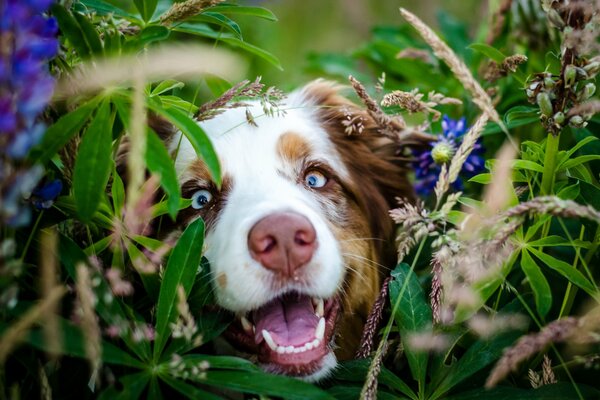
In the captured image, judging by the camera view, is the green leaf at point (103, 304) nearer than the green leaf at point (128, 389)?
No

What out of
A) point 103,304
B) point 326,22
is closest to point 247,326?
point 103,304

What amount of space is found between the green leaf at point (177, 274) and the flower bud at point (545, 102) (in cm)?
97

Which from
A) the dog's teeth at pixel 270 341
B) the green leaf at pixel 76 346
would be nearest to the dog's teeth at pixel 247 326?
the dog's teeth at pixel 270 341

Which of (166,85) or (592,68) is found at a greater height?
(592,68)

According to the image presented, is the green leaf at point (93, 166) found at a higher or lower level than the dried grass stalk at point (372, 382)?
higher

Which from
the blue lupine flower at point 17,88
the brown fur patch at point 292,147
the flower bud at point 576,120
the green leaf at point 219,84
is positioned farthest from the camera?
the brown fur patch at point 292,147

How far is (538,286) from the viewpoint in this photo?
1893mm

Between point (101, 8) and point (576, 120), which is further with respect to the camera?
point (101, 8)

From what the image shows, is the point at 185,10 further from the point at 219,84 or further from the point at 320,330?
the point at 320,330

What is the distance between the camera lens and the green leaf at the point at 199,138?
1.61 metres

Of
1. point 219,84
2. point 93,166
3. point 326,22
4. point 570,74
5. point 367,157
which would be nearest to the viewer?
point 93,166

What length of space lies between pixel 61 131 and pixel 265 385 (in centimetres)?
77

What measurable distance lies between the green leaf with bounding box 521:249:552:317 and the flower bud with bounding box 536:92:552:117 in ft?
1.39

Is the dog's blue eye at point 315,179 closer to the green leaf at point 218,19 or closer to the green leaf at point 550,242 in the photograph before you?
the green leaf at point 218,19
